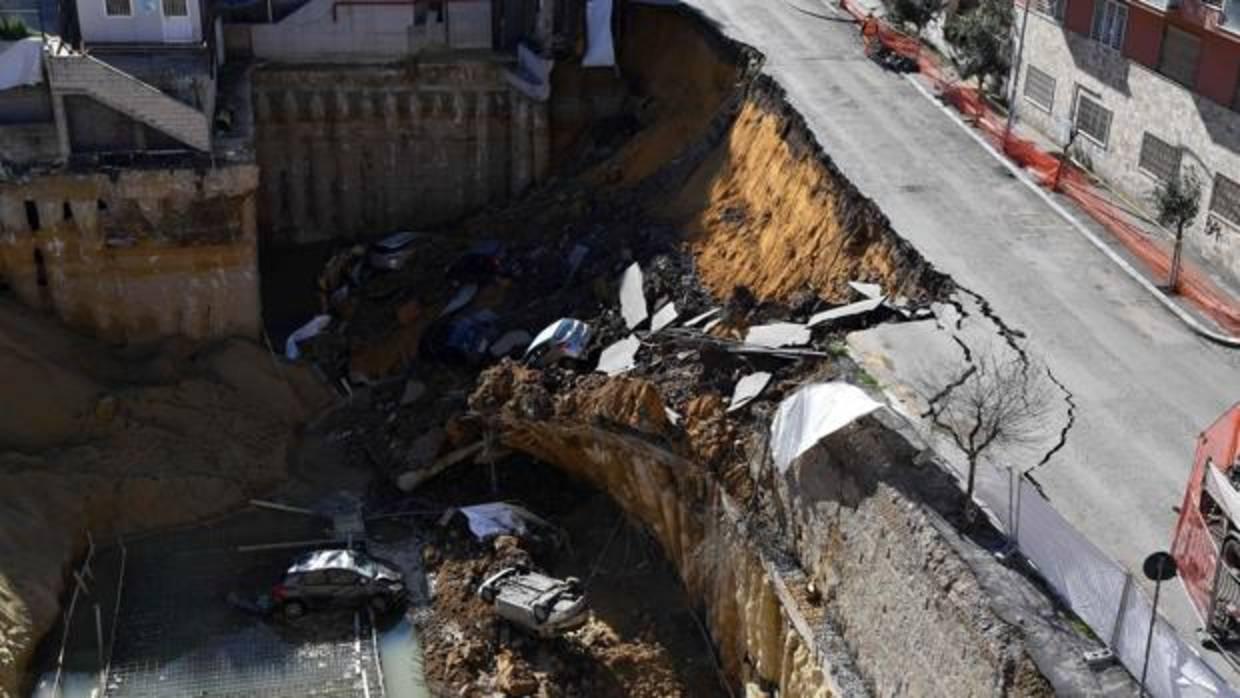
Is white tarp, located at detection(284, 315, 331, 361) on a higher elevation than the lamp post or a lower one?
lower

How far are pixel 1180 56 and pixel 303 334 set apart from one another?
80.0 feet

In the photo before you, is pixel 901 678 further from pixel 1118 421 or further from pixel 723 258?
pixel 723 258

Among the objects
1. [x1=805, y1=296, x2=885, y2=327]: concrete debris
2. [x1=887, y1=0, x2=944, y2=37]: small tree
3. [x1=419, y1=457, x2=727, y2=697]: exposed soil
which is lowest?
[x1=419, y1=457, x2=727, y2=697]: exposed soil

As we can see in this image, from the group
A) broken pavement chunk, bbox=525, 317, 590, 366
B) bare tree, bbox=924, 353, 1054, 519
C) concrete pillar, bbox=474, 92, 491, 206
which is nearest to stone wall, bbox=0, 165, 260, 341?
broken pavement chunk, bbox=525, 317, 590, 366

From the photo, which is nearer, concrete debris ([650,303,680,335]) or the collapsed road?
the collapsed road

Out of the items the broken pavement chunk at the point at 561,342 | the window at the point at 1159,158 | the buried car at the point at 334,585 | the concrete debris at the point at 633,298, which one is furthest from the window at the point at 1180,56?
the buried car at the point at 334,585

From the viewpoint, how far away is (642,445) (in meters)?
29.0

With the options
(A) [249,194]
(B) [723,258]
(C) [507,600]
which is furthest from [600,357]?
(A) [249,194]

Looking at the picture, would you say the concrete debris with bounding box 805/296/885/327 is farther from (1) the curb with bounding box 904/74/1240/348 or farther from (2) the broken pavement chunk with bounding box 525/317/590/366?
(1) the curb with bounding box 904/74/1240/348

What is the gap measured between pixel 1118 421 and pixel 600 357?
38.7 feet

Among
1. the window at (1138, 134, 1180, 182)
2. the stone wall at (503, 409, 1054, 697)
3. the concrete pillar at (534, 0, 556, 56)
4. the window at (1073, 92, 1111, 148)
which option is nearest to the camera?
the stone wall at (503, 409, 1054, 697)

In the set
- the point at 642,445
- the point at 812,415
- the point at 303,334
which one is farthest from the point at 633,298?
the point at 303,334

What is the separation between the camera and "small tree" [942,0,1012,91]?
38719 millimetres

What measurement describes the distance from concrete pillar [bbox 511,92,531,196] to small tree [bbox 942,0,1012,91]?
13.1m
